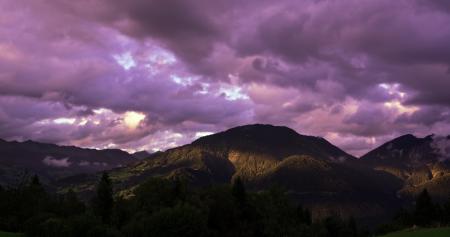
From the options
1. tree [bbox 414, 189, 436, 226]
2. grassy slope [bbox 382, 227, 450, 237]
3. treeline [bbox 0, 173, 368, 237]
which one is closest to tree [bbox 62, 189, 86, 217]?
treeline [bbox 0, 173, 368, 237]

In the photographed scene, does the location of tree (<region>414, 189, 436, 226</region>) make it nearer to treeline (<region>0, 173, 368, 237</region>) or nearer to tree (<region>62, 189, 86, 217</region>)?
treeline (<region>0, 173, 368, 237</region>)

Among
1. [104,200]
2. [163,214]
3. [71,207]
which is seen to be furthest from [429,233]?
[71,207]

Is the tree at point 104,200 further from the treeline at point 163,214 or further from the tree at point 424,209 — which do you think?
the tree at point 424,209

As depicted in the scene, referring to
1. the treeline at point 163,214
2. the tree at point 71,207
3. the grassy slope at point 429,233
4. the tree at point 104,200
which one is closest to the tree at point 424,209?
the treeline at point 163,214

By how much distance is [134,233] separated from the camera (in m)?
129

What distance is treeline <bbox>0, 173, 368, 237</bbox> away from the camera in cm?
12900

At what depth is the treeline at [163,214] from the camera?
129 meters

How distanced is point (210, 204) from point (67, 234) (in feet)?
131

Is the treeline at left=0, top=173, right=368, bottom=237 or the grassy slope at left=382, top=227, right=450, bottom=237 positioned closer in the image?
the grassy slope at left=382, top=227, right=450, bottom=237

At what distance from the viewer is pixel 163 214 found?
131 metres

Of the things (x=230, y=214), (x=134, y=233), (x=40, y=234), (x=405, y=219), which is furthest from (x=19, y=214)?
(x=405, y=219)

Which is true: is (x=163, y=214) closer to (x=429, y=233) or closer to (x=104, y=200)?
(x=104, y=200)

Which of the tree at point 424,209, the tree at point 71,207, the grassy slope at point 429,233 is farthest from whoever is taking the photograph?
the tree at point 424,209

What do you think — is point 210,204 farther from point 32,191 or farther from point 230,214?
point 32,191
